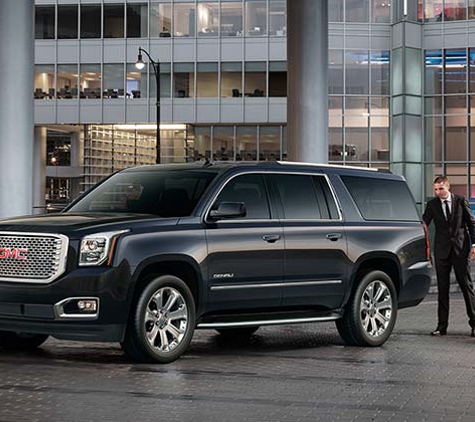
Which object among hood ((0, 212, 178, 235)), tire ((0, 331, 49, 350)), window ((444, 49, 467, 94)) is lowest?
tire ((0, 331, 49, 350))

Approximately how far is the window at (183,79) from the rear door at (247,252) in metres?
51.7

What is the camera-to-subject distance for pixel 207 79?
62.8 m

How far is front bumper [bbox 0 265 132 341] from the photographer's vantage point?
9.98 m

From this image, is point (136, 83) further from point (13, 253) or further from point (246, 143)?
point (13, 253)

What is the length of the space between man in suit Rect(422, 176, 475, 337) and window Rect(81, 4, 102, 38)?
52673 mm

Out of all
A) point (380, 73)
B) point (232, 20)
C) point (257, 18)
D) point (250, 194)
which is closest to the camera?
point (250, 194)

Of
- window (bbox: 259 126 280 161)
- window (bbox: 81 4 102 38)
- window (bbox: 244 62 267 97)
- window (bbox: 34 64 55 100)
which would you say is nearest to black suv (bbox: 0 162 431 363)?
window (bbox: 259 126 280 161)

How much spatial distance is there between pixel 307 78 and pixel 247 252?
12404mm

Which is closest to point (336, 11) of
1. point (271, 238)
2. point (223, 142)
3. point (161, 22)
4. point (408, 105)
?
point (408, 105)

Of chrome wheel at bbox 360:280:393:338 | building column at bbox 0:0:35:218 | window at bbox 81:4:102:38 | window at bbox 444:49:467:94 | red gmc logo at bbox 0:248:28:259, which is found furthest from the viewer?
window at bbox 81:4:102:38

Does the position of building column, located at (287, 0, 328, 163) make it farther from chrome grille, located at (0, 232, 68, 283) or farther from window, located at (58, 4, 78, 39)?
window, located at (58, 4, 78, 39)

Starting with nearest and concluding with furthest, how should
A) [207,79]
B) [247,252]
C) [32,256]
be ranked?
[32,256] → [247,252] → [207,79]

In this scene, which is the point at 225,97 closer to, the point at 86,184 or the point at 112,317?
the point at 86,184

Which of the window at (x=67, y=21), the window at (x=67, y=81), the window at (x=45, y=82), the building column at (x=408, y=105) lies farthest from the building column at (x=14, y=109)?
the window at (x=67, y=21)
